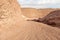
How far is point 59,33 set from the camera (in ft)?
3.10

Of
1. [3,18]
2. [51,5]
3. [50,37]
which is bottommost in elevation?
[51,5]

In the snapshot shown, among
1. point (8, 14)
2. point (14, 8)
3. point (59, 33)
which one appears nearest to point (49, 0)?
point (14, 8)

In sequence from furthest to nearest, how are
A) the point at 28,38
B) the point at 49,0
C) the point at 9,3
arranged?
the point at 49,0, the point at 9,3, the point at 28,38

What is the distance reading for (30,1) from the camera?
2131 millimetres

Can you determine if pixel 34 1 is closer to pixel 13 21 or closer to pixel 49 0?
pixel 49 0

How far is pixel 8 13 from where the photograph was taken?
157cm

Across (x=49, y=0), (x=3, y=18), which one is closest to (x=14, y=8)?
(x=3, y=18)

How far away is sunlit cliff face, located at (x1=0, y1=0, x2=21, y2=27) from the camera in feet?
4.87

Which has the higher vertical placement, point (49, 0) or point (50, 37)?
point (50, 37)

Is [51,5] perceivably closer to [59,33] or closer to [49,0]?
[49,0]

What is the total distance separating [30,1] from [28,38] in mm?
1317

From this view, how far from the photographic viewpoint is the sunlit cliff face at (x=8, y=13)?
148cm

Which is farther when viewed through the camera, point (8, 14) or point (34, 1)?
point (34, 1)

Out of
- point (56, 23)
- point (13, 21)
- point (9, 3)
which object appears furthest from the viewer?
point (9, 3)
